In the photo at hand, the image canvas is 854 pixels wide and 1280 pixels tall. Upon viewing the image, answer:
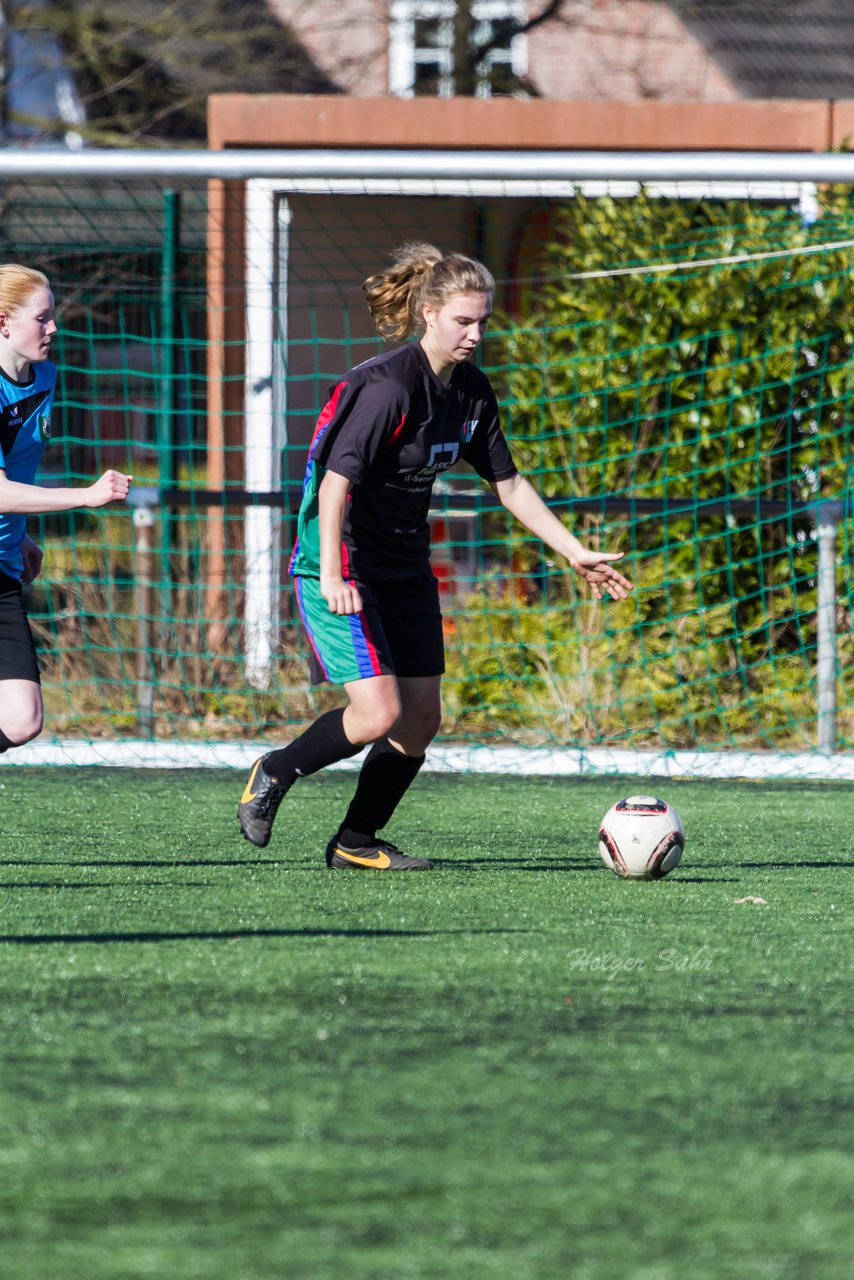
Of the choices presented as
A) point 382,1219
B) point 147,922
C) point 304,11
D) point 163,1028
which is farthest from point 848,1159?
point 304,11

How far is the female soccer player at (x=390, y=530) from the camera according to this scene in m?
4.69

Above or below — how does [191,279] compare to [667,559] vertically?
above

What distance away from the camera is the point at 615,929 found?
426cm

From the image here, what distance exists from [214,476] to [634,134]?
3.04 meters

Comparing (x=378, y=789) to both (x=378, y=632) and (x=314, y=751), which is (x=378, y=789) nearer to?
(x=314, y=751)

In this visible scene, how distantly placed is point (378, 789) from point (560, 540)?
0.89 m

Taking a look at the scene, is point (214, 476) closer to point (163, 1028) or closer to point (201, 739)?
point (201, 739)

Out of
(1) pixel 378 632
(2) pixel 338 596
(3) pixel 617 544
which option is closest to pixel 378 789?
(1) pixel 378 632

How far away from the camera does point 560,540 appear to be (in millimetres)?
5012

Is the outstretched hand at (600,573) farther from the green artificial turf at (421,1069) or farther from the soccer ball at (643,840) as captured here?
the green artificial turf at (421,1069)

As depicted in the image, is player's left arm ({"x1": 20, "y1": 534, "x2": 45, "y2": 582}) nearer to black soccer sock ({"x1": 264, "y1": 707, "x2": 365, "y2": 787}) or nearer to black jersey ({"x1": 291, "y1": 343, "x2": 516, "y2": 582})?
black jersey ({"x1": 291, "y1": 343, "x2": 516, "y2": 582})

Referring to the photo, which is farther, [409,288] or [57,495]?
[409,288]

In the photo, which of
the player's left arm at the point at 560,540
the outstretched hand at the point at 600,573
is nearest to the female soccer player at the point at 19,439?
the player's left arm at the point at 560,540

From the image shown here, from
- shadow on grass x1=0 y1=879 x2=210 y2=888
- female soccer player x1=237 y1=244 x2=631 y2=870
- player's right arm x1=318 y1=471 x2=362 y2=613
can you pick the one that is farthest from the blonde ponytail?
shadow on grass x1=0 y1=879 x2=210 y2=888
